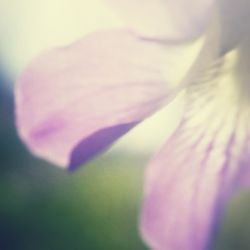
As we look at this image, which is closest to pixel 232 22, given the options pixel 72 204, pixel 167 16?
pixel 167 16

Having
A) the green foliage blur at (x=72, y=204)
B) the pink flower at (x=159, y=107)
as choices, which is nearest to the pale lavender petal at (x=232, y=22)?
the pink flower at (x=159, y=107)

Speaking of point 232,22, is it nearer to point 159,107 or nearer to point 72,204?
point 159,107

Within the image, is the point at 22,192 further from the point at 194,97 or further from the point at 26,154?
the point at 194,97

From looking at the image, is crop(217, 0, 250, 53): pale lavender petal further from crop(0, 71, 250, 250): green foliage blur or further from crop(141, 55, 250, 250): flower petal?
crop(0, 71, 250, 250): green foliage blur

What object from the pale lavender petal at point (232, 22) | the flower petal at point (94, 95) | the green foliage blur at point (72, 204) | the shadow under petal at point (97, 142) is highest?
the pale lavender petal at point (232, 22)

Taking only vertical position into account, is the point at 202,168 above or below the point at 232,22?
below

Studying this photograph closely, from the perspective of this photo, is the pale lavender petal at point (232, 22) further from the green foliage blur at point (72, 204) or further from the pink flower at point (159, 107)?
the green foliage blur at point (72, 204)

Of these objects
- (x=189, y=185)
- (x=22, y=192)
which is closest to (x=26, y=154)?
(x=22, y=192)
